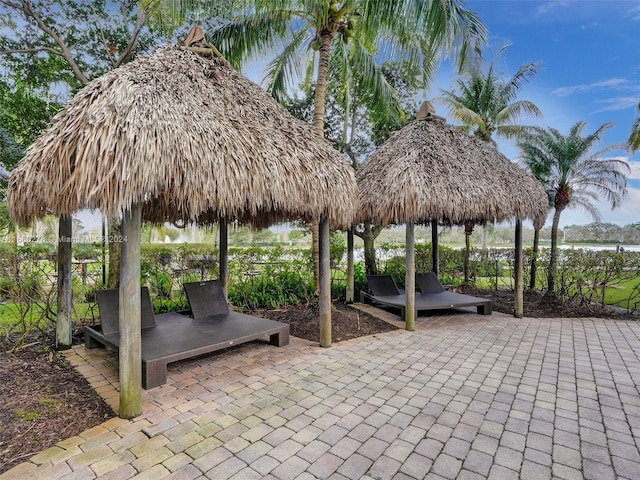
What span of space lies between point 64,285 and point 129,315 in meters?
2.57

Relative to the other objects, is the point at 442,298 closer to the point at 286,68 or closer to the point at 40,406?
the point at 286,68

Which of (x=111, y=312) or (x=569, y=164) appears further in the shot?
(x=569, y=164)

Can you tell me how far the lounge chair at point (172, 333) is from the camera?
3776mm

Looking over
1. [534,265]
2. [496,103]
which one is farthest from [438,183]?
[496,103]

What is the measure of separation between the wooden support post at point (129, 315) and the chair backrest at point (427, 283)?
6.66 m

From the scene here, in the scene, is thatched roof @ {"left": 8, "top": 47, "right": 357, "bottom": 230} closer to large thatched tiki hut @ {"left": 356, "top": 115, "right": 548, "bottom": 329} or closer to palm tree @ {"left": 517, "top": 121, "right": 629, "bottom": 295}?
large thatched tiki hut @ {"left": 356, "top": 115, "right": 548, "bottom": 329}

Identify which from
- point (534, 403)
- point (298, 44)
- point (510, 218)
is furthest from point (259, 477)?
point (298, 44)

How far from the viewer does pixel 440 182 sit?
6.31 m

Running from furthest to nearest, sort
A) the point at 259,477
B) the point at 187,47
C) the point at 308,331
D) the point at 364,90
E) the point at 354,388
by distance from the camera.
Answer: the point at 364,90
the point at 308,331
the point at 187,47
the point at 354,388
the point at 259,477

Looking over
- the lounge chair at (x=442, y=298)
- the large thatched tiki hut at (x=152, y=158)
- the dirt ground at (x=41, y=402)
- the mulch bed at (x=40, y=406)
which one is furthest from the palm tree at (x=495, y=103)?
the mulch bed at (x=40, y=406)

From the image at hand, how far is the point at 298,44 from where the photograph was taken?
8.29 m

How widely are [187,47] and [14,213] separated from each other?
2.77 meters

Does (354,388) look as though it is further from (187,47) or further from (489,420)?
(187,47)

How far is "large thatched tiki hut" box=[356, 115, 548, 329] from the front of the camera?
6.16 m
